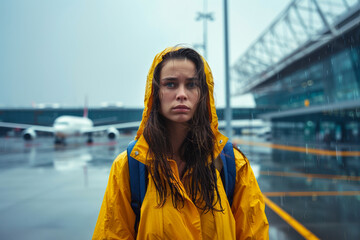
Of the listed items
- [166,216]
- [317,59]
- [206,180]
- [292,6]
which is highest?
[292,6]

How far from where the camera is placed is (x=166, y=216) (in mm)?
1134

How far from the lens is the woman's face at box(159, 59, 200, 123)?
1.16 meters

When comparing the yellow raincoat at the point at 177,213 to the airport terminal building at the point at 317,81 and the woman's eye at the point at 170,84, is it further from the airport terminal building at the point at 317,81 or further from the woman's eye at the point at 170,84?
the airport terminal building at the point at 317,81

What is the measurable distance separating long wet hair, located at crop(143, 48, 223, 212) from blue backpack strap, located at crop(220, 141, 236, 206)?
3.1 inches

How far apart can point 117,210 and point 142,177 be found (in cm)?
23

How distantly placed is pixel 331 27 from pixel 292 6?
7.67 meters

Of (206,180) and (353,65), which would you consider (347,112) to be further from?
(206,180)

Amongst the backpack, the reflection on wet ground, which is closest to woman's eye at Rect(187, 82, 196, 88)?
the backpack

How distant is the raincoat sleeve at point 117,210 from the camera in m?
1.22

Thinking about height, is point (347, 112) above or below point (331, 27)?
below

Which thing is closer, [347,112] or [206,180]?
[206,180]

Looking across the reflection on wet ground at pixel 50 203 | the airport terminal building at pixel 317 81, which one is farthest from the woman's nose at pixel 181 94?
the airport terminal building at pixel 317 81

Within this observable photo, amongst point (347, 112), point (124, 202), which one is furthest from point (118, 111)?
point (124, 202)

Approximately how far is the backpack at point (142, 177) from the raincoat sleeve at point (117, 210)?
31 mm
